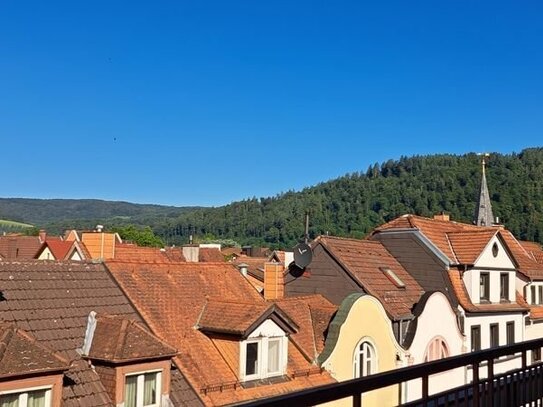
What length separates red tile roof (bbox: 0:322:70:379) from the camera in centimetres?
1019

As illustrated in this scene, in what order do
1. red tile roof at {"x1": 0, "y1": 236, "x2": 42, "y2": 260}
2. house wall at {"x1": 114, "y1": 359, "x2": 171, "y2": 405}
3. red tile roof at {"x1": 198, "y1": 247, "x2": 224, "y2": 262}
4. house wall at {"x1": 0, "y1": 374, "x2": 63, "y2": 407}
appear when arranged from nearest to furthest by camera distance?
1. house wall at {"x1": 0, "y1": 374, "x2": 63, "y2": 407}
2. house wall at {"x1": 114, "y1": 359, "x2": 171, "y2": 405}
3. red tile roof at {"x1": 0, "y1": 236, "x2": 42, "y2": 260}
4. red tile roof at {"x1": 198, "y1": 247, "x2": 224, "y2": 262}

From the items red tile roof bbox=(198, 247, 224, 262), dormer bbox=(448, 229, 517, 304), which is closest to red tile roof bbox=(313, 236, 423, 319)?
dormer bbox=(448, 229, 517, 304)

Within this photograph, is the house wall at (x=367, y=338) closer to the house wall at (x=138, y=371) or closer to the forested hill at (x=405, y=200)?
the house wall at (x=138, y=371)

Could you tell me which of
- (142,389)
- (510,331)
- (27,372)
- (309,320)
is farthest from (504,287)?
(27,372)

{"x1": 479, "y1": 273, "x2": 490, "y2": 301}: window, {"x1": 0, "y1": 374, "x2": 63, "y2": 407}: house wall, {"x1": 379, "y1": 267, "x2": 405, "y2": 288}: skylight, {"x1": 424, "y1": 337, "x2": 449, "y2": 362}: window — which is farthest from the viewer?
{"x1": 479, "y1": 273, "x2": 490, "y2": 301}: window

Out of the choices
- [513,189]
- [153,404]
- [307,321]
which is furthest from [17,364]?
[513,189]

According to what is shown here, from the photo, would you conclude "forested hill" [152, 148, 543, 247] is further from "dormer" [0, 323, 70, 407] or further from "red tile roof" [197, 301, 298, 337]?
"dormer" [0, 323, 70, 407]

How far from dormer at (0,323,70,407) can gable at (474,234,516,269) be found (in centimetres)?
1837

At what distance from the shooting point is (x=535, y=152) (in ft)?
559

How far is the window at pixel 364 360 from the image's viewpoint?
62.1ft

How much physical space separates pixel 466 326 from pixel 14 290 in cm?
1702

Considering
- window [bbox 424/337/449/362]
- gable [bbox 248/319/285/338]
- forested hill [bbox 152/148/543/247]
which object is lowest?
window [bbox 424/337/449/362]

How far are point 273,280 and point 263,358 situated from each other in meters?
5.57

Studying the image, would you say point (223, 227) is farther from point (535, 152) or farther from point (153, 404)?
point (153, 404)
